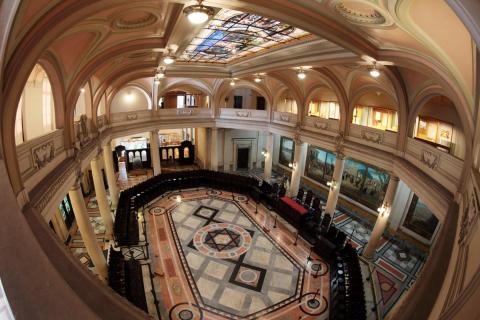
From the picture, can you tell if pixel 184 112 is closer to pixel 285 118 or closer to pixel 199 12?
pixel 285 118

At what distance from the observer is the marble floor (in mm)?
7031

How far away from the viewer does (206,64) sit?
41.0ft

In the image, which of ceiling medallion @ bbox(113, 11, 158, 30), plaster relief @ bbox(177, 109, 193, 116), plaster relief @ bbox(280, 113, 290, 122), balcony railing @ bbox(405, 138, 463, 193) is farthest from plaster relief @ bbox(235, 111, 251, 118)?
ceiling medallion @ bbox(113, 11, 158, 30)

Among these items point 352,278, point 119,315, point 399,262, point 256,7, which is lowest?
point 399,262

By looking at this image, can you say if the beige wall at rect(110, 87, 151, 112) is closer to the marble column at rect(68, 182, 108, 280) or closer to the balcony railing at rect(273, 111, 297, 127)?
the balcony railing at rect(273, 111, 297, 127)

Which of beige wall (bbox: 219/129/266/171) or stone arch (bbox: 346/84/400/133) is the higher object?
stone arch (bbox: 346/84/400/133)

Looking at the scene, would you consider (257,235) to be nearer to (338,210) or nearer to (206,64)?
(338,210)

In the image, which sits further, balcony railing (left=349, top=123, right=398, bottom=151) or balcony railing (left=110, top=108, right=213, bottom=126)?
balcony railing (left=110, top=108, right=213, bottom=126)

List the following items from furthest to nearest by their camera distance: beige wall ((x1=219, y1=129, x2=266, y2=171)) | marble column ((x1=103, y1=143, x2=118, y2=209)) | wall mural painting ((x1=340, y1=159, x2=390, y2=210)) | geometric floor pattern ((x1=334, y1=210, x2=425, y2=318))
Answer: beige wall ((x1=219, y1=129, x2=266, y2=171)) → wall mural painting ((x1=340, y1=159, x2=390, y2=210)) → marble column ((x1=103, y1=143, x2=118, y2=209)) → geometric floor pattern ((x1=334, y1=210, x2=425, y2=318))

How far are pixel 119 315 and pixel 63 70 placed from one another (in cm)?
595

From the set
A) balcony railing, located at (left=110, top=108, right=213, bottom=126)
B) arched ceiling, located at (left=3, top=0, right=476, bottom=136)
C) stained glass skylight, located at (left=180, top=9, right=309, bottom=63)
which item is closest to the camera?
arched ceiling, located at (left=3, top=0, right=476, bottom=136)

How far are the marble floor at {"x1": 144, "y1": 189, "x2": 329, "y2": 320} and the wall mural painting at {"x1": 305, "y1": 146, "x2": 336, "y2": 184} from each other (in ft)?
15.8

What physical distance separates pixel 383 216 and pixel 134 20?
9455mm

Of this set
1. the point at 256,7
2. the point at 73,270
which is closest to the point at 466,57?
the point at 256,7
